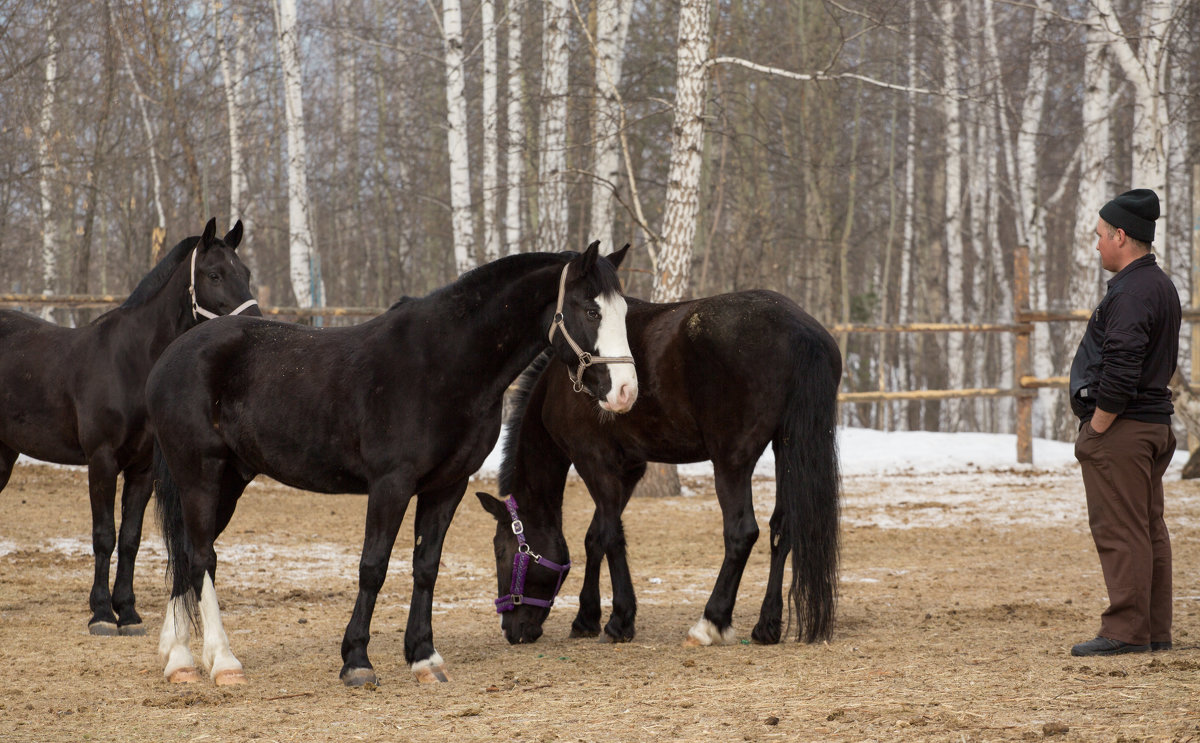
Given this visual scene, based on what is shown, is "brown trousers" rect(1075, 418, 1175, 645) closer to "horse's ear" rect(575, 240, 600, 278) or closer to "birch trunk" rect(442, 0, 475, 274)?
"horse's ear" rect(575, 240, 600, 278)

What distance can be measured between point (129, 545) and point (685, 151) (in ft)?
21.0

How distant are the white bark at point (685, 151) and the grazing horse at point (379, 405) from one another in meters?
6.01

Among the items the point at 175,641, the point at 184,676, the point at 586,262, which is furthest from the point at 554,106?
the point at 184,676

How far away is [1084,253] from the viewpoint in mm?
14492

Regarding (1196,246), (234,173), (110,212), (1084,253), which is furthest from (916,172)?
(110,212)

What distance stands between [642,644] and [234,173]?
13443 millimetres

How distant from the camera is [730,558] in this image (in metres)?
5.11

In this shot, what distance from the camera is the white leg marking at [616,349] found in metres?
4.20

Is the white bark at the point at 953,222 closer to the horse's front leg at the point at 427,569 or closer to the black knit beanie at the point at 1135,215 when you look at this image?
the black knit beanie at the point at 1135,215

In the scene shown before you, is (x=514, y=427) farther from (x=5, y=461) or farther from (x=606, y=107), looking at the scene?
(x=606, y=107)

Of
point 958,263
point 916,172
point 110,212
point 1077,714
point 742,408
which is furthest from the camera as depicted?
point 110,212

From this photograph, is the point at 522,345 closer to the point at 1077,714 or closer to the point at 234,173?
the point at 1077,714

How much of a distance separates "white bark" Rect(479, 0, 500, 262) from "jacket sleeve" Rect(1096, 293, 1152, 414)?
8.74m

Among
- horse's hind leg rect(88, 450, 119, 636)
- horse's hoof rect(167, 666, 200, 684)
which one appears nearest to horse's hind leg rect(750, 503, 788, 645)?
horse's hoof rect(167, 666, 200, 684)
